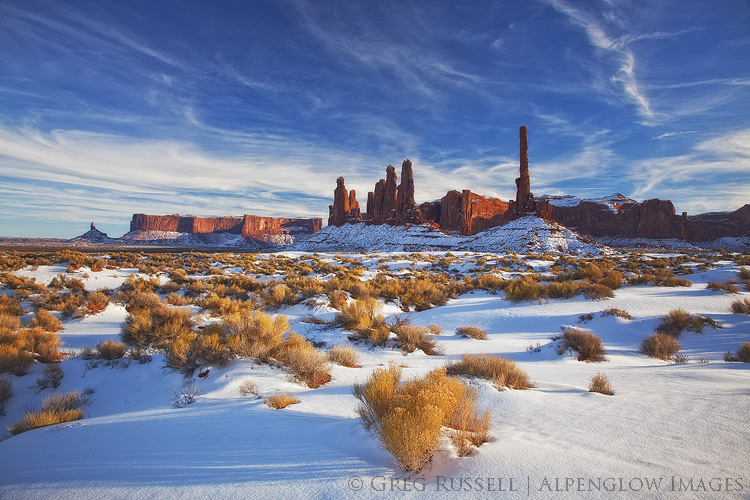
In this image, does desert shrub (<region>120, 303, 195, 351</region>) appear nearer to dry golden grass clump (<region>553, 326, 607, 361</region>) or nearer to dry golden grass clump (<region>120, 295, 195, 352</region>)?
dry golden grass clump (<region>120, 295, 195, 352</region>)

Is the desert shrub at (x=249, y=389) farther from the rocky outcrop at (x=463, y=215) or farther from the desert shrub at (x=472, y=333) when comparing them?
the rocky outcrop at (x=463, y=215)

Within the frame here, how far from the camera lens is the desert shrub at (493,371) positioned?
162 inches

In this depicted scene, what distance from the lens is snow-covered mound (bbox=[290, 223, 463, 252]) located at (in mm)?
62022

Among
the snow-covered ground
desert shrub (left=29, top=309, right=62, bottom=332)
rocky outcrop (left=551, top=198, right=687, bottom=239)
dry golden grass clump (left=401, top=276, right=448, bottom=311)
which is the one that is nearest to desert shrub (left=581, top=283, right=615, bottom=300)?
dry golden grass clump (left=401, top=276, right=448, bottom=311)

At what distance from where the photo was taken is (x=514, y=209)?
65875mm

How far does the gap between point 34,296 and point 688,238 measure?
133 meters

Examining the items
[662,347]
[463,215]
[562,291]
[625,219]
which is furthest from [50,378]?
[625,219]

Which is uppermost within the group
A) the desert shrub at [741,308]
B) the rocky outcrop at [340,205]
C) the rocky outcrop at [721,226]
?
the rocky outcrop at [340,205]

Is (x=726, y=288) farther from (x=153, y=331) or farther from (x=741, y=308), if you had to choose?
(x=153, y=331)

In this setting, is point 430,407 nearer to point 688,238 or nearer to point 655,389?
point 655,389

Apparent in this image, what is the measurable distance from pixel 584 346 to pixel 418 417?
5.64 meters

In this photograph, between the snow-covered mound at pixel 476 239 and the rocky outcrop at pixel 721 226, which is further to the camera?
the rocky outcrop at pixel 721 226

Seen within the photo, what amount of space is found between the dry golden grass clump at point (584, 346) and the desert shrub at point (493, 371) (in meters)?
2.64

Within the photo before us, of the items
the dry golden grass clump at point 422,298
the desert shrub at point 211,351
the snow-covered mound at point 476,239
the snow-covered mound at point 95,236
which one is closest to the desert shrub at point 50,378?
the desert shrub at point 211,351
